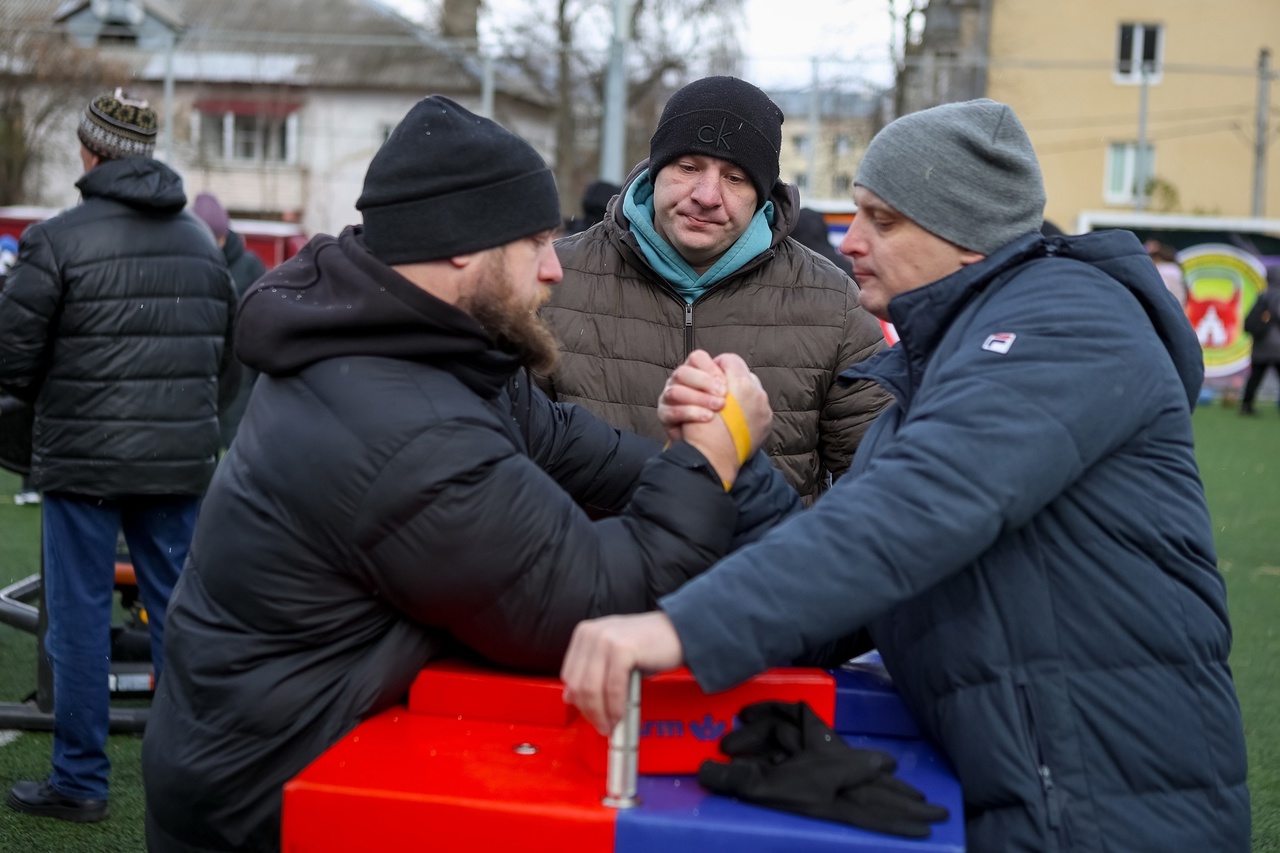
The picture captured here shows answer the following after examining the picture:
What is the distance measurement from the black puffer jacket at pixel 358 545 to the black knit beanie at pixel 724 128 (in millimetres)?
1503

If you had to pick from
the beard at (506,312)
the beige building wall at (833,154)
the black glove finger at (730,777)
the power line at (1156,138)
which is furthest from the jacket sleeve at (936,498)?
Result: the power line at (1156,138)

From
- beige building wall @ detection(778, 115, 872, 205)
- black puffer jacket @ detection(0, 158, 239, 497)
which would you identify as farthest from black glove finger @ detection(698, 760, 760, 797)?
beige building wall @ detection(778, 115, 872, 205)

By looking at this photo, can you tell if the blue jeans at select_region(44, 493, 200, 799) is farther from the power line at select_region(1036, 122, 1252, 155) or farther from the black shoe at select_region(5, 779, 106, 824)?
the power line at select_region(1036, 122, 1252, 155)

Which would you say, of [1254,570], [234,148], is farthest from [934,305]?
[234,148]

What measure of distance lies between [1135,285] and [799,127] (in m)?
21.3

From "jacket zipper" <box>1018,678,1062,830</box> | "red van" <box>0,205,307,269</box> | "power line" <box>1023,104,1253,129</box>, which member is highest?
"power line" <box>1023,104,1253,129</box>

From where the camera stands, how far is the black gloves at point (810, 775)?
1.74 metres

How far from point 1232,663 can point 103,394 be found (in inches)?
194

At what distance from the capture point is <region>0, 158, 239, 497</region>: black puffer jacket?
4523 mm

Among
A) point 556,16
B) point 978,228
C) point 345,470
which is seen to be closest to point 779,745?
point 345,470

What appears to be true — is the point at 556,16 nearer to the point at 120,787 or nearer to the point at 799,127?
the point at 799,127

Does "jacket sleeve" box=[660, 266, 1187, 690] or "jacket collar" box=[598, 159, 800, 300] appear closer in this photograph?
"jacket sleeve" box=[660, 266, 1187, 690]

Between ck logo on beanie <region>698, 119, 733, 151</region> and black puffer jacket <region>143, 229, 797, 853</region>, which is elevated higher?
ck logo on beanie <region>698, 119, 733, 151</region>

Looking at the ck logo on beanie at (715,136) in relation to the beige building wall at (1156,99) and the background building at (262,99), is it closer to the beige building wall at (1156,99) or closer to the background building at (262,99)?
the background building at (262,99)
